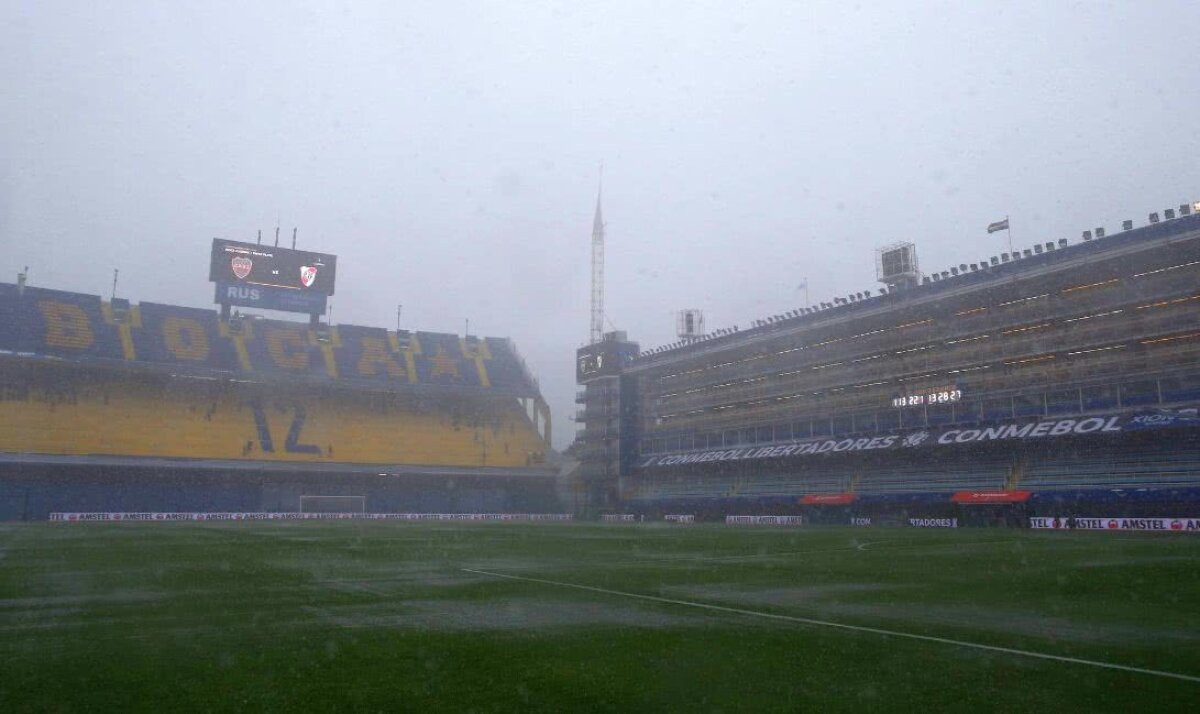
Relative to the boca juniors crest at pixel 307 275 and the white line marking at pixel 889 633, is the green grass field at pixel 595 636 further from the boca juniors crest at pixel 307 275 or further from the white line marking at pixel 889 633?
the boca juniors crest at pixel 307 275

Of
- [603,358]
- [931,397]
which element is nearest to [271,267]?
[603,358]

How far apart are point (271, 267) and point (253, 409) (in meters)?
12.6

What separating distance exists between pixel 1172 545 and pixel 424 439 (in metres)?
64.5

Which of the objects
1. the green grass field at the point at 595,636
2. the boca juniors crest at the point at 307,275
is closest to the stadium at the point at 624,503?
the green grass field at the point at 595,636

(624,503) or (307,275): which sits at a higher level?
(307,275)

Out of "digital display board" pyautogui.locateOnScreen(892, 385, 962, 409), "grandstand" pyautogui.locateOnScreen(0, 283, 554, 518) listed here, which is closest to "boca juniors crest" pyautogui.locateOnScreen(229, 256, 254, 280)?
"grandstand" pyautogui.locateOnScreen(0, 283, 554, 518)

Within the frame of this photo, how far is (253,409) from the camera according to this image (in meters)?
76.0

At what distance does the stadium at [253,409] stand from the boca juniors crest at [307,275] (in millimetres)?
435

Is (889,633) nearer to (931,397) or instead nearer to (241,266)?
(931,397)

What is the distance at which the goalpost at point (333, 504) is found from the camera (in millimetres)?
74250

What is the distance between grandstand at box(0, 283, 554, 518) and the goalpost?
2.47 feet

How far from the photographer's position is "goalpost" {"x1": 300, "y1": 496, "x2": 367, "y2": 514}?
74.2 m

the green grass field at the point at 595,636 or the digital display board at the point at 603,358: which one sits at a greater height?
the digital display board at the point at 603,358

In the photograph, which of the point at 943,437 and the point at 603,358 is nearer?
the point at 943,437
